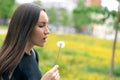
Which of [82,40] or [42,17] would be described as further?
[82,40]

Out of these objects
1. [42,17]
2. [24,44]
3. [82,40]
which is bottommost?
[82,40]

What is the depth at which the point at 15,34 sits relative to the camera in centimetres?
252

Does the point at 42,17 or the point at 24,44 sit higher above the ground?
the point at 42,17

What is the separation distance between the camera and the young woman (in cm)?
249

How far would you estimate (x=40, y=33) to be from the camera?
2.56m

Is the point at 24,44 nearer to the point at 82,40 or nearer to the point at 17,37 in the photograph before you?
the point at 17,37

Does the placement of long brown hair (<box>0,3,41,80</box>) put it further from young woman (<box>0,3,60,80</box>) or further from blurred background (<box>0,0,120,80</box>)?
blurred background (<box>0,0,120,80</box>)

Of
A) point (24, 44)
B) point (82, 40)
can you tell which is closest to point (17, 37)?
point (24, 44)

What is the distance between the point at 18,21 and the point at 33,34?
0.10 meters

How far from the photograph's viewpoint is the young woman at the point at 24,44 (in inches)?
98.0

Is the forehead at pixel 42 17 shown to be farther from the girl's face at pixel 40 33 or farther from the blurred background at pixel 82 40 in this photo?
the blurred background at pixel 82 40

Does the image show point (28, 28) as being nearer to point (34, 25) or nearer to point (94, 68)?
point (34, 25)

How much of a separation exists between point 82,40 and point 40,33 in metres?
27.3

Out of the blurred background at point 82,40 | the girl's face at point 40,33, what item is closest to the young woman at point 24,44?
the girl's face at point 40,33
